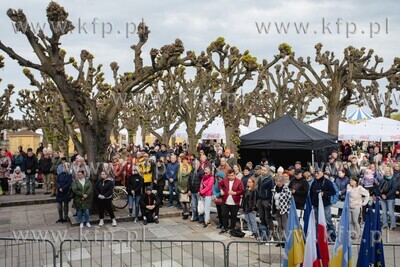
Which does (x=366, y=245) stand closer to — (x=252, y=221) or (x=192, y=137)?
(x=252, y=221)

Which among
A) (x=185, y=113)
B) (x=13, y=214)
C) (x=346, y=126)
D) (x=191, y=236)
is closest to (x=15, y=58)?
(x=13, y=214)

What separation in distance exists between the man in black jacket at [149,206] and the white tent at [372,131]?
12019 millimetres

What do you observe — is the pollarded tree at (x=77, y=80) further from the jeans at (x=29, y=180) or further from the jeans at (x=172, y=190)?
the jeans at (x=29, y=180)

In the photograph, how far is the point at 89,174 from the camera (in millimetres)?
10852

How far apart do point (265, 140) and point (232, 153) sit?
140cm

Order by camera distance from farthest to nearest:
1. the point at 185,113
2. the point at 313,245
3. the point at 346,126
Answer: the point at 185,113 < the point at 346,126 < the point at 313,245

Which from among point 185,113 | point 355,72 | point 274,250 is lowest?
point 274,250

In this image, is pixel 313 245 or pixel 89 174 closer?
pixel 313 245

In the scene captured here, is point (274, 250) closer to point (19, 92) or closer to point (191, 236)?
point (191, 236)

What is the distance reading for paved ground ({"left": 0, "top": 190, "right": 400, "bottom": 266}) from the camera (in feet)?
24.1

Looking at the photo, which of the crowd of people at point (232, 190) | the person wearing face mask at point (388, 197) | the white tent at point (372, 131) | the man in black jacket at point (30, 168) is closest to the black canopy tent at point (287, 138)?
the crowd of people at point (232, 190)

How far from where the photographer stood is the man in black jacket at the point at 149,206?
10375 millimetres

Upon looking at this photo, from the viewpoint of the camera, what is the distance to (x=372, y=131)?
19.1 metres

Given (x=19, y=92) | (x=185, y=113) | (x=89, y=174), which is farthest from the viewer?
(x=19, y=92)
